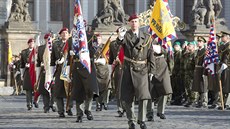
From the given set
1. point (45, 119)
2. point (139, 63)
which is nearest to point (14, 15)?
point (45, 119)

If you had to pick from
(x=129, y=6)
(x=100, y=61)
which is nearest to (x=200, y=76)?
(x=100, y=61)

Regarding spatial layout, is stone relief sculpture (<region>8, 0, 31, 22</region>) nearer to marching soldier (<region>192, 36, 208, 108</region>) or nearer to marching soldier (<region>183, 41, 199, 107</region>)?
marching soldier (<region>183, 41, 199, 107</region>)

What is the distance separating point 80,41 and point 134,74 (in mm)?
2173

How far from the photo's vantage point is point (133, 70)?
1245 cm

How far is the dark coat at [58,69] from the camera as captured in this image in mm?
15367

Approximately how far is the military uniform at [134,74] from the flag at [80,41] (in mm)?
1642

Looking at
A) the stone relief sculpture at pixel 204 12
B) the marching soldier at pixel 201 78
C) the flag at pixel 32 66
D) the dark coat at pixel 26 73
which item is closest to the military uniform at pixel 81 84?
the flag at pixel 32 66

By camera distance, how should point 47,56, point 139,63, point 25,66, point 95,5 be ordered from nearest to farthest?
point 139,63 → point 47,56 → point 25,66 → point 95,5

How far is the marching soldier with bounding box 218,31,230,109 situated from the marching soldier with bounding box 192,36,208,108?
103 cm

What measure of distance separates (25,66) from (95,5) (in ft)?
100

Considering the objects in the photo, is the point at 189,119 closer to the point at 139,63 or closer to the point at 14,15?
the point at 139,63

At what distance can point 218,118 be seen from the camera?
49.5 ft

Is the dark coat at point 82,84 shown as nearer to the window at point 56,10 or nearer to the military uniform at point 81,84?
the military uniform at point 81,84

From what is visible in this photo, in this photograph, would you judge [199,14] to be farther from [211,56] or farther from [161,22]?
[161,22]
